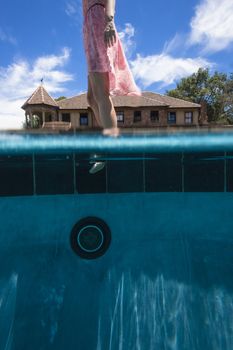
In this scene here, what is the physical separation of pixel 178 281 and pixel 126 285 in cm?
77

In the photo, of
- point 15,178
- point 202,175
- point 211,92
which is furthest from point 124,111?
point 15,178

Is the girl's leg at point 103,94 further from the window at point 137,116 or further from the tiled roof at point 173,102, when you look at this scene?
the tiled roof at point 173,102

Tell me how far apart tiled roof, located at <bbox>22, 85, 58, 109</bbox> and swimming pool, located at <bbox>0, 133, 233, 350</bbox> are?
28.4 m

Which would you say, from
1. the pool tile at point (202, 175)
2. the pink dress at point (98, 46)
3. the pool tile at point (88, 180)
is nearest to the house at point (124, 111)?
the pool tile at point (202, 175)

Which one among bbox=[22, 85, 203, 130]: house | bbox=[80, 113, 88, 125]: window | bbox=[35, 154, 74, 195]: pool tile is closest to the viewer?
bbox=[35, 154, 74, 195]: pool tile

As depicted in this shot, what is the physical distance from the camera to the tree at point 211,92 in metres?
49.8

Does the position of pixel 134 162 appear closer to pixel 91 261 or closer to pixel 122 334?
pixel 91 261

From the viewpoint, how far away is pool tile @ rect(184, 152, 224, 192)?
499 cm

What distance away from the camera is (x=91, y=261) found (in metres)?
4.62

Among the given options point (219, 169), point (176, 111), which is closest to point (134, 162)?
point (219, 169)

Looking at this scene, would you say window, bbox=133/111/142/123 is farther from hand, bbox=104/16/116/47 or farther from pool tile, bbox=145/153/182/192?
hand, bbox=104/16/116/47

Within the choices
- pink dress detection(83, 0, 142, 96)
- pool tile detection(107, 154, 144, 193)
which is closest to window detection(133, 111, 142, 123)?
pool tile detection(107, 154, 144, 193)

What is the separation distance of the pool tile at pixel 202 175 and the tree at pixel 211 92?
4684cm

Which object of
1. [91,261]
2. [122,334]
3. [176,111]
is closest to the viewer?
[122,334]
